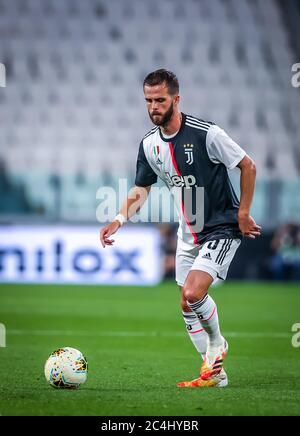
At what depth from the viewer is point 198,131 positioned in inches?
263

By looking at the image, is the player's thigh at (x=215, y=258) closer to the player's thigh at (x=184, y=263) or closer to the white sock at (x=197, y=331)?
the player's thigh at (x=184, y=263)

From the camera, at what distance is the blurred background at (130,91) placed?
17.6 m

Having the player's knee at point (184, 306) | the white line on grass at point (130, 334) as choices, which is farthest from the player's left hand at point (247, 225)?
the white line on grass at point (130, 334)

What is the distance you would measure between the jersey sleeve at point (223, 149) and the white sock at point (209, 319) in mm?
989

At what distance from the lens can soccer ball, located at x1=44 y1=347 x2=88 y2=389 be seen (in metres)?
6.21

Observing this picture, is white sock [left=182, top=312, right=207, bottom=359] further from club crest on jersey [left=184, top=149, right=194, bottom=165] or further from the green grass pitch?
club crest on jersey [left=184, top=149, right=194, bottom=165]

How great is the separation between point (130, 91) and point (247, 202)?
1515 centimetres

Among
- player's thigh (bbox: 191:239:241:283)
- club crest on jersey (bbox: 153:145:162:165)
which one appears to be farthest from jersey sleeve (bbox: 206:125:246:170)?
player's thigh (bbox: 191:239:241:283)

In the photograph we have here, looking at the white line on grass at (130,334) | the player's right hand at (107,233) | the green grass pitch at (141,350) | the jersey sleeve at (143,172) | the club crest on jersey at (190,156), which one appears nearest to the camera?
the green grass pitch at (141,350)

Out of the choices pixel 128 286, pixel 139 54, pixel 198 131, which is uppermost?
pixel 139 54
